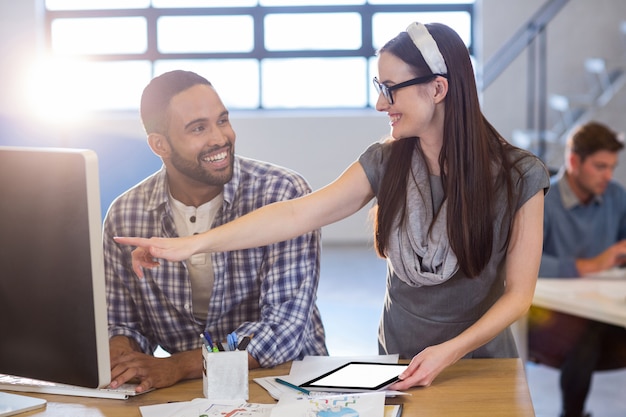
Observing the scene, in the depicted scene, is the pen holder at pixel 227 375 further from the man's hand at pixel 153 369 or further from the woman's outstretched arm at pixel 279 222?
the woman's outstretched arm at pixel 279 222

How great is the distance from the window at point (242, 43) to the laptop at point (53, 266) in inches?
285

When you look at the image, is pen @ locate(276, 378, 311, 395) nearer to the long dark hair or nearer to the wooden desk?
the long dark hair

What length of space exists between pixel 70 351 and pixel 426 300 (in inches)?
34.6

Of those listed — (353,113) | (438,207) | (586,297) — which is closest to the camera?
(438,207)

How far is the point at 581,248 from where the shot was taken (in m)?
3.62

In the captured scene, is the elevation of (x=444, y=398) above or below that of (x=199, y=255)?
below

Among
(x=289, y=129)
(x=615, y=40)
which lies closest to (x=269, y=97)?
(x=289, y=129)

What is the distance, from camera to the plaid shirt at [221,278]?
198 centimetres

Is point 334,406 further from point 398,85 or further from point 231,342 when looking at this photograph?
point 398,85

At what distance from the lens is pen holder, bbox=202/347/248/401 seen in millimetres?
1524

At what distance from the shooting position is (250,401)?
155cm

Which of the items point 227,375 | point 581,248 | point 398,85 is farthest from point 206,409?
point 581,248

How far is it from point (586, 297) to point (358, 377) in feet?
5.20

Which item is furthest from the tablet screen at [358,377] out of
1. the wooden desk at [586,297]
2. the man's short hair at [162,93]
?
the wooden desk at [586,297]
